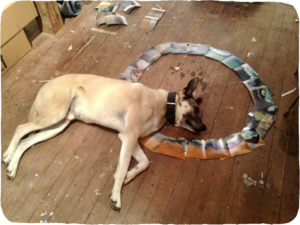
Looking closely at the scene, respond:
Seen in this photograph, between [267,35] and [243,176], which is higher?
[267,35]

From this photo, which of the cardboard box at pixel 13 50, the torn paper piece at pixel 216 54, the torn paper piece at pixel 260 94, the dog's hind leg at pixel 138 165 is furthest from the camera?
the torn paper piece at pixel 216 54

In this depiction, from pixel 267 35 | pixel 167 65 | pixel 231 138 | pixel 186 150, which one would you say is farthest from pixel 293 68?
pixel 186 150

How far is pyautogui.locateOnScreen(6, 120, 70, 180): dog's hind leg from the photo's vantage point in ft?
7.31

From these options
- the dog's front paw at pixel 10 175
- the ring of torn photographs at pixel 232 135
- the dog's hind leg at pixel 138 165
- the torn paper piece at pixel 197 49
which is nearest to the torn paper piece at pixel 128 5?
the ring of torn photographs at pixel 232 135

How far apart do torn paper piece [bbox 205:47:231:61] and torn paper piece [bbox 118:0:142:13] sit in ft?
5.55

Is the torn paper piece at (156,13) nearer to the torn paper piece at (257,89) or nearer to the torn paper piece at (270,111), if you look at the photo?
the torn paper piece at (257,89)

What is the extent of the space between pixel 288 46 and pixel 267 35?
0.38 metres

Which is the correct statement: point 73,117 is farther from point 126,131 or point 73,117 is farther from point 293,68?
point 293,68

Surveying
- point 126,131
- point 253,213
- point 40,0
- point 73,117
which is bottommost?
point 253,213

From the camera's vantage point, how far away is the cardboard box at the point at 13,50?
2945 mm

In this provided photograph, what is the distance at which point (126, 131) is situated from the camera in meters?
2.18

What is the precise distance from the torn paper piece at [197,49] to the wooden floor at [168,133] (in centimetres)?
15

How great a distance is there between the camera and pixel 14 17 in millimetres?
2863

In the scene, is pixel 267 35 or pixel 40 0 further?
pixel 267 35
